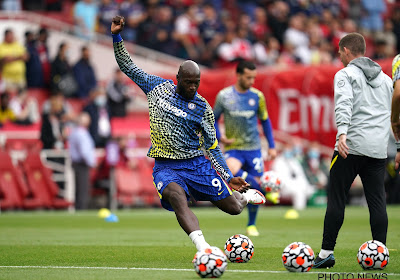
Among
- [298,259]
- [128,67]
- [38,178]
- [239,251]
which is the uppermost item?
[128,67]

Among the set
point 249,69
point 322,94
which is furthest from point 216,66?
point 249,69

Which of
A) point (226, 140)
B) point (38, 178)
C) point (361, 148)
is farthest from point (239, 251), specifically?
point (38, 178)

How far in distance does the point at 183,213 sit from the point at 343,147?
1.93m

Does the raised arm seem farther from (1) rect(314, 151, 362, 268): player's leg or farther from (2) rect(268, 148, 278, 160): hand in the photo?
(2) rect(268, 148, 278, 160): hand

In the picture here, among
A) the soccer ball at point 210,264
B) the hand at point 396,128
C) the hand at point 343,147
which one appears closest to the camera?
the soccer ball at point 210,264

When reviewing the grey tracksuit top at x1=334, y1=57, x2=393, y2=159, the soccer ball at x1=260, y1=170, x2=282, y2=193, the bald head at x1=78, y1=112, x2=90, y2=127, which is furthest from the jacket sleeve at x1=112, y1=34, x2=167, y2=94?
the bald head at x1=78, y1=112, x2=90, y2=127

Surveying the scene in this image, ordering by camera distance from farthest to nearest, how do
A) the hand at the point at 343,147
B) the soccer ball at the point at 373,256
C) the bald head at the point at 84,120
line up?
the bald head at the point at 84,120
the soccer ball at the point at 373,256
the hand at the point at 343,147

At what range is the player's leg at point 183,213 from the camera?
30.3ft

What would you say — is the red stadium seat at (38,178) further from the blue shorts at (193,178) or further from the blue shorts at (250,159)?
the blue shorts at (193,178)

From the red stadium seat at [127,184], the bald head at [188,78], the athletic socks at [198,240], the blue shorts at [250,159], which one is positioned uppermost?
the bald head at [188,78]

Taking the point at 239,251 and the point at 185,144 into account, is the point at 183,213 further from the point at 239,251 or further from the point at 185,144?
the point at 239,251

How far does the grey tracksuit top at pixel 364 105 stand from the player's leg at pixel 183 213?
75.4 inches

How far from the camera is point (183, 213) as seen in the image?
30.9ft

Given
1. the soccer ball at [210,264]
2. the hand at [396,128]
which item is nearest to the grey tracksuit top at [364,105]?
the hand at [396,128]
